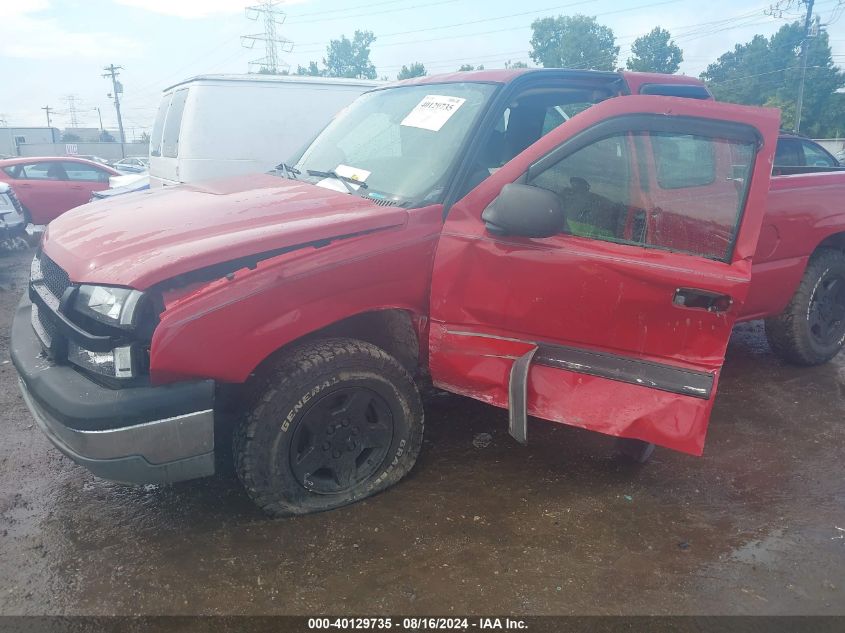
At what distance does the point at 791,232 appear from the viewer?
4.05m

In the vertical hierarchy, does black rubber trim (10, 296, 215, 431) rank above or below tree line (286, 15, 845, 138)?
below

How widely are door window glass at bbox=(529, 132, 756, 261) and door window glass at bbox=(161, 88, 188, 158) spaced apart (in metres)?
6.00

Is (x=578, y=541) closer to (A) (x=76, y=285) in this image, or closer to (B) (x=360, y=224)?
(B) (x=360, y=224)

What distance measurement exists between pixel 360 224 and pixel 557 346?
1.05 m

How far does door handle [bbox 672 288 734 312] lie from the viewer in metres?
2.57

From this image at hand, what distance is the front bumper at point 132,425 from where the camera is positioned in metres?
2.25

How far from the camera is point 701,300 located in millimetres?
2602

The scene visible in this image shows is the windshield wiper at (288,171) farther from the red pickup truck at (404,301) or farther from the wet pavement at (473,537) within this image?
the wet pavement at (473,537)

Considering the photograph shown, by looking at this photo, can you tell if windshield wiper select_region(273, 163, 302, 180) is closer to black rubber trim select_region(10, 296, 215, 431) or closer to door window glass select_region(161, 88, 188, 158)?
black rubber trim select_region(10, 296, 215, 431)

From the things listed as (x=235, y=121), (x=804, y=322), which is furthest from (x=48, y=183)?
(x=804, y=322)

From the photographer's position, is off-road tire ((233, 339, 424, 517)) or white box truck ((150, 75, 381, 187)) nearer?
off-road tire ((233, 339, 424, 517))

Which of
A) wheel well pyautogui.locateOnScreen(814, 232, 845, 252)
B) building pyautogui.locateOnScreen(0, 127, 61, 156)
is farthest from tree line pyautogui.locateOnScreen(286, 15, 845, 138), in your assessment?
wheel well pyautogui.locateOnScreen(814, 232, 845, 252)

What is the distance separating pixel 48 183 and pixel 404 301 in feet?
37.1

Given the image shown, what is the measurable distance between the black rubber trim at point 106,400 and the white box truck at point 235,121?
207 inches
